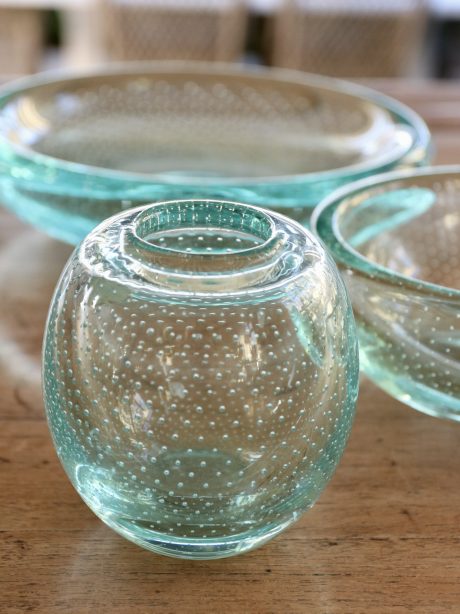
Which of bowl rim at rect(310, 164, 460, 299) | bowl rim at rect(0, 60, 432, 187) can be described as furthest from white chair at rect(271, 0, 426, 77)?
bowl rim at rect(310, 164, 460, 299)

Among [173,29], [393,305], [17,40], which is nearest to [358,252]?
[393,305]

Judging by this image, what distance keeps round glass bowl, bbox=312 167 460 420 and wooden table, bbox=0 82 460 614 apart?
0.11ft

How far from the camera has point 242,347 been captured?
0.36 metres

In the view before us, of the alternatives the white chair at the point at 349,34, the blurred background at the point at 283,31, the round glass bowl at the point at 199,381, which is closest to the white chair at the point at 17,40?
the blurred background at the point at 283,31

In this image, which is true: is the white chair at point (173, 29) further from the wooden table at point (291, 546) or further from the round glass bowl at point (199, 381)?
the round glass bowl at point (199, 381)

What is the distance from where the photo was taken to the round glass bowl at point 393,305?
1.54ft

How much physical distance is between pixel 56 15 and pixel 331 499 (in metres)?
2.49

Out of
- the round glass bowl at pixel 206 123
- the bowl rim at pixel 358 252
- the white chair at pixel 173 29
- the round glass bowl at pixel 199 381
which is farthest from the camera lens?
the white chair at pixel 173 29

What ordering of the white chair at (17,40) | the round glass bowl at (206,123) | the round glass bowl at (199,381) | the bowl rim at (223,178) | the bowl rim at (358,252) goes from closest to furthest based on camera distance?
the round glass bowl at (199,381)
the bowl rim at (358,252)
the bowl rim at (223,178)
the round glass bowl at (206,123)
the white chair at (17,40)

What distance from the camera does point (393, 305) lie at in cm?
48

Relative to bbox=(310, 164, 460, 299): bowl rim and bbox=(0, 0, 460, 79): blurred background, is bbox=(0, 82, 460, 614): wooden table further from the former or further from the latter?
bbox=(0, 0, 460, 79): blurred background

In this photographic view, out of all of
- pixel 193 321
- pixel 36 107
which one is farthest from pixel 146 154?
pixel 193 321

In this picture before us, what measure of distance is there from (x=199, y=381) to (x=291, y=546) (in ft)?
0.35

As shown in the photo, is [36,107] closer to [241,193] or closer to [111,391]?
[241,193]
